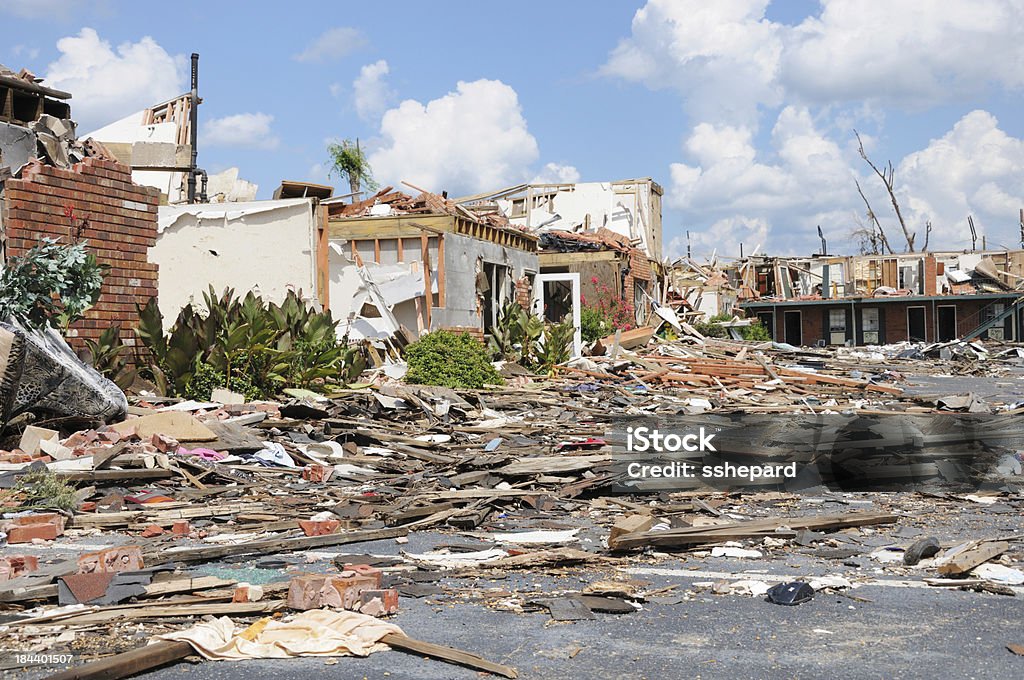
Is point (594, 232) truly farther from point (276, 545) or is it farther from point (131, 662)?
point (131, 662)

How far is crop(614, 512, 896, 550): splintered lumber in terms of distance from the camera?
19.4 feet

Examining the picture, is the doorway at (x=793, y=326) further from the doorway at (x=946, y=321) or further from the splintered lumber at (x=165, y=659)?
the splintered lumber at (x=165, y=659)

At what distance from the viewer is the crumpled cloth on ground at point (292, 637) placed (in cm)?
389

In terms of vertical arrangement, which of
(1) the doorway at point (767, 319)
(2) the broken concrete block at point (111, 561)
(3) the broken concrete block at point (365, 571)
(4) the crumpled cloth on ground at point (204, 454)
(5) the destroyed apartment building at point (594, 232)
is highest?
(5) the destroyed apartment building at point (594, 232)

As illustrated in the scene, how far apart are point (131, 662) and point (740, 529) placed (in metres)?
3.88

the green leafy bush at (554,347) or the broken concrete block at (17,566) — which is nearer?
the broken concrete block at (17,566)

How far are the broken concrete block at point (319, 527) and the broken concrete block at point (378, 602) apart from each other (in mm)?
1914

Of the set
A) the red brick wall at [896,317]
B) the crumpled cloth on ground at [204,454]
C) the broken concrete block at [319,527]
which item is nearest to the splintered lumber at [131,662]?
the broken concrete block at [319,527]

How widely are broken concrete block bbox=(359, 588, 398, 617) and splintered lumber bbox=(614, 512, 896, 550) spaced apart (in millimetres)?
1792

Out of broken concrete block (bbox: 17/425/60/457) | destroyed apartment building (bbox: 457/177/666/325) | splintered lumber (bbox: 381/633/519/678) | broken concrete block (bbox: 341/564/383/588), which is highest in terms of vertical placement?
destroyed apartment building (bbox: 457/177/666/325)

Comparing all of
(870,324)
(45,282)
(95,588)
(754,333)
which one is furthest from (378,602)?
(870,324)

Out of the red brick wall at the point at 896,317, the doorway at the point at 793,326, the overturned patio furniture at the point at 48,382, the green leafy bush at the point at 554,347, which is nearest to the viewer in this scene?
the overturned patio furniture at the point at 48,382

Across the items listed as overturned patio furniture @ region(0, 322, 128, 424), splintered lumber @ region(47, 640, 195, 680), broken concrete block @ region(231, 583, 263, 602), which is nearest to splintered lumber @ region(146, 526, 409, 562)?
broken concrete block @ region(231, 583, 263, 602)

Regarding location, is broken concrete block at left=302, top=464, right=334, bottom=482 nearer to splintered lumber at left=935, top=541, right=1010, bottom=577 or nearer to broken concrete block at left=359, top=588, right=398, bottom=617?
broken concrete block at left=359, top=588, right=398, bottom=617
